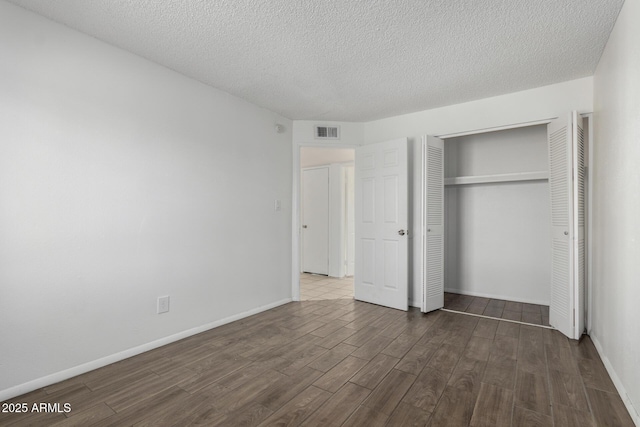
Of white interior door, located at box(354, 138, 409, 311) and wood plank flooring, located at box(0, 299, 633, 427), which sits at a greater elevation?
white interior door, located at box(354, 138, 409, 311)

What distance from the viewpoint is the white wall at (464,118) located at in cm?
311

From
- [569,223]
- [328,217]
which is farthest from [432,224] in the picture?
[328,217]

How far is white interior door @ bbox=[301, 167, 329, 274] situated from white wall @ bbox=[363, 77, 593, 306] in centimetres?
180

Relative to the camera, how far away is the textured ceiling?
6.59 ft

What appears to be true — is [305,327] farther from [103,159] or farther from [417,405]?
[103,159]

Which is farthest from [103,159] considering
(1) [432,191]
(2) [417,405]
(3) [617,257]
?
(3) [617,257]

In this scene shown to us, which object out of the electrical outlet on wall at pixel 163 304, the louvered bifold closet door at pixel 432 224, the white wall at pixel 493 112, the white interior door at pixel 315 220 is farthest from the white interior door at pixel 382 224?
the electrical outlet on wall at pixel 163 304

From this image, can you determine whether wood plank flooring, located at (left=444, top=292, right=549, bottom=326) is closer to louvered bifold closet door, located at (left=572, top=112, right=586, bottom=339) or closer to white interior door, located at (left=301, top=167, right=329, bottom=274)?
louvered bifold closet door, located at (left=572, top=112, right=586, bottom=339)

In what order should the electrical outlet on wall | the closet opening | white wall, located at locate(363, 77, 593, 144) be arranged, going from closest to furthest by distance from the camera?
the electrical outlet on wall
white wall, located at locate(363, 77, 593, 144)
the closet opening

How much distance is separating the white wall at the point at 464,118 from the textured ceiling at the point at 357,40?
13 cm

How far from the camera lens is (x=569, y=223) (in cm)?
288

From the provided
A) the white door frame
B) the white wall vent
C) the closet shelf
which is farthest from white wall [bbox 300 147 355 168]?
the closet shelf

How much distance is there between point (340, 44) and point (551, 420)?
2.72m

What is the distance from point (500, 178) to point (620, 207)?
2.17m
